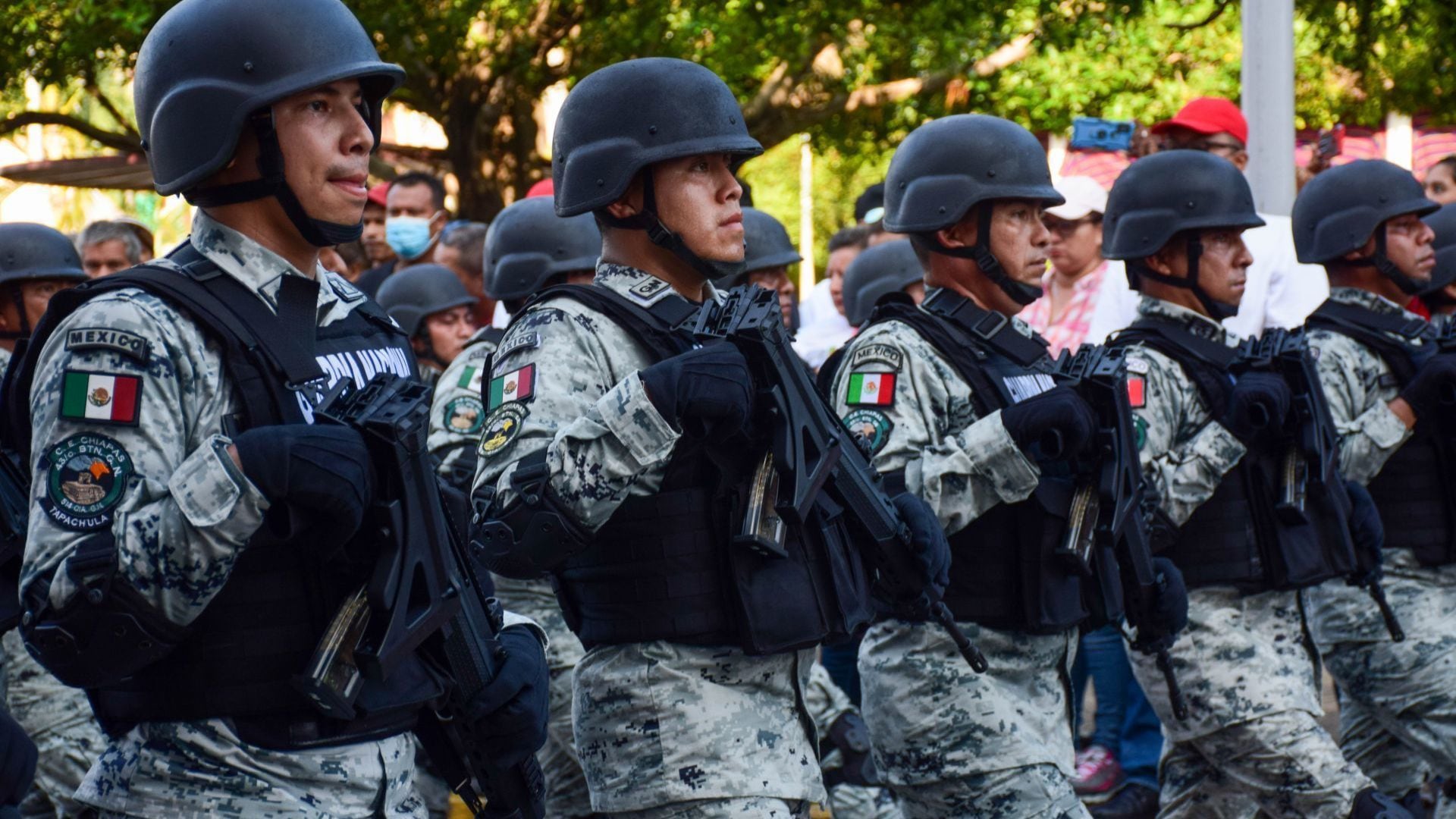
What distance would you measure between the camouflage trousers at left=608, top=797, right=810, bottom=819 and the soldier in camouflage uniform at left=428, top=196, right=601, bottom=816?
1675 mm

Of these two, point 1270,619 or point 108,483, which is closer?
point 108,483

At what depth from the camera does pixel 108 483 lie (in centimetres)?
290

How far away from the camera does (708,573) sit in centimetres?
384

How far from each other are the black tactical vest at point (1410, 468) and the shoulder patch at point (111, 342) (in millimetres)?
4600

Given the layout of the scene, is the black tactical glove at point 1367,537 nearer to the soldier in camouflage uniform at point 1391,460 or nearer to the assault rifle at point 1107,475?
the soldier in camouflage uniform at point 1391,460

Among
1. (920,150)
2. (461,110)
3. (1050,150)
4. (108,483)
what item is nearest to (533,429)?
(108,483)

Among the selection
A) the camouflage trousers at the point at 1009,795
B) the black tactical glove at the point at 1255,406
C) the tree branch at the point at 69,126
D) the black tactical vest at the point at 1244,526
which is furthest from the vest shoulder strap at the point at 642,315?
the tree branch at the point at 69,126

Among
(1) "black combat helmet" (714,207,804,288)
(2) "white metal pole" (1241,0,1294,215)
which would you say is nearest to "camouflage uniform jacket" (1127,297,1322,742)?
(1) "black combat helmet" (714,207,804,288)

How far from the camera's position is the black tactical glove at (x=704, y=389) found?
354cm

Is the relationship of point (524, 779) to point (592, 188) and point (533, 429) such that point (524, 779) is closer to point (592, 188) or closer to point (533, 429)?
point (533, 429)

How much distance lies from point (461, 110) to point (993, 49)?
4.37 meters

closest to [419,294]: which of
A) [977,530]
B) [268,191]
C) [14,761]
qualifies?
[977,530]

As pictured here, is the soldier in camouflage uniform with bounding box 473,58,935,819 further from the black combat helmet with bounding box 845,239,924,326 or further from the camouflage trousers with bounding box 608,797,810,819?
the black combat helmet with bounding box 845,239,924,326

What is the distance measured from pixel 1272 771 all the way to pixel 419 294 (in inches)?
150
